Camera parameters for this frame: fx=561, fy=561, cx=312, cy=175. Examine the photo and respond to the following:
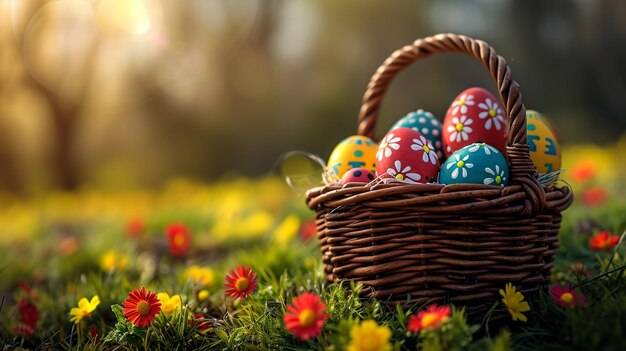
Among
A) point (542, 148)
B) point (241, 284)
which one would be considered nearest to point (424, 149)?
point (542, 148)

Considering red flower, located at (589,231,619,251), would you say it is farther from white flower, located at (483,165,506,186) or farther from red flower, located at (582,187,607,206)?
red flower, located at (582,187,607,206)

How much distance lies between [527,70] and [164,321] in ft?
19.5

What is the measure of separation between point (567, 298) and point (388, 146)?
63 centimetres

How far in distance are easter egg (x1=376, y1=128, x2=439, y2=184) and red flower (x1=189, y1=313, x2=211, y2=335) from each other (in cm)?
68

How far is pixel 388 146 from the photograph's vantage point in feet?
5.47

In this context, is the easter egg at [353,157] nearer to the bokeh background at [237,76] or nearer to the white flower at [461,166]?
the white flower at [461,166]

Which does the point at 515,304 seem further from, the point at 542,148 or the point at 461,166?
the point at 542,148

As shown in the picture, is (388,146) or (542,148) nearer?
(388,146)

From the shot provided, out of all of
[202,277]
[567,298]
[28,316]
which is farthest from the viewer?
[202,277]

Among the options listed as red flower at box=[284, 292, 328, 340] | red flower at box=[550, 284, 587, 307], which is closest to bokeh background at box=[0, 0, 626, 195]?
red flower at box=[550, 284, 587, 307]

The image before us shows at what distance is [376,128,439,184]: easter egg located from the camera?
5.32 feet

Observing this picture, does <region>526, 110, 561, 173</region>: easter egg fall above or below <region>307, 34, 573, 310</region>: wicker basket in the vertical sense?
above

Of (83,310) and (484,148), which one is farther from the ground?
(484,148)

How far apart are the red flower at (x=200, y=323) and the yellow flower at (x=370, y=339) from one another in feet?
1.81
